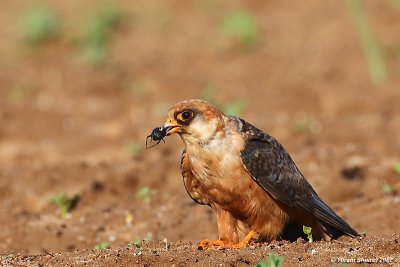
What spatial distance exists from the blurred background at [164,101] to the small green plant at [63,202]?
0.05ft

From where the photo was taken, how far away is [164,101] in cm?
1620

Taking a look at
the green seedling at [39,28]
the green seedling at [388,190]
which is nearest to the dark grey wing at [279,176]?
the green seedling at [388,190]

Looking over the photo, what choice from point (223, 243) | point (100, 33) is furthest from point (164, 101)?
point (223, 243)

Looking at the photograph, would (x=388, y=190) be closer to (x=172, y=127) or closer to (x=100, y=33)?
(x=172, y=127)

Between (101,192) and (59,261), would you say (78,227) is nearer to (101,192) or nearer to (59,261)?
(101,192)

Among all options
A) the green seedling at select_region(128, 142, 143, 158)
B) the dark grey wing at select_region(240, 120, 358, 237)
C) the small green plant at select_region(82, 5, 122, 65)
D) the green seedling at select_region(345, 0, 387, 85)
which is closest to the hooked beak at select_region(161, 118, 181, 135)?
the dark grey wing at select_region(240, 120, 358, 237)

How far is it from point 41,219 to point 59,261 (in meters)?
3.08

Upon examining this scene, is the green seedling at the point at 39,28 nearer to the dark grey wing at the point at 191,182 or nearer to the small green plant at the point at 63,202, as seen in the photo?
the small green plant at the point at 63,202

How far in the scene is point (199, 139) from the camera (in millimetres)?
7211

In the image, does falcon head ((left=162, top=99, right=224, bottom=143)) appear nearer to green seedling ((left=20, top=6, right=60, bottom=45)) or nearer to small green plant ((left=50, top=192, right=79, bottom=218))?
small green plant ((left=50, top=192, right=79, bottom=218))

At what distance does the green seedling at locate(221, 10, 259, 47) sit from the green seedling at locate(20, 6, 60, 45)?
404cm

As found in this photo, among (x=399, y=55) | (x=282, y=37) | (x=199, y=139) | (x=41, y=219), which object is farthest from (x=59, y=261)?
(x=282, y=37)

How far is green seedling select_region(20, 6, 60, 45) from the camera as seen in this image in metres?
20.8

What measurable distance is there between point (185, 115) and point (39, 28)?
1430cm
